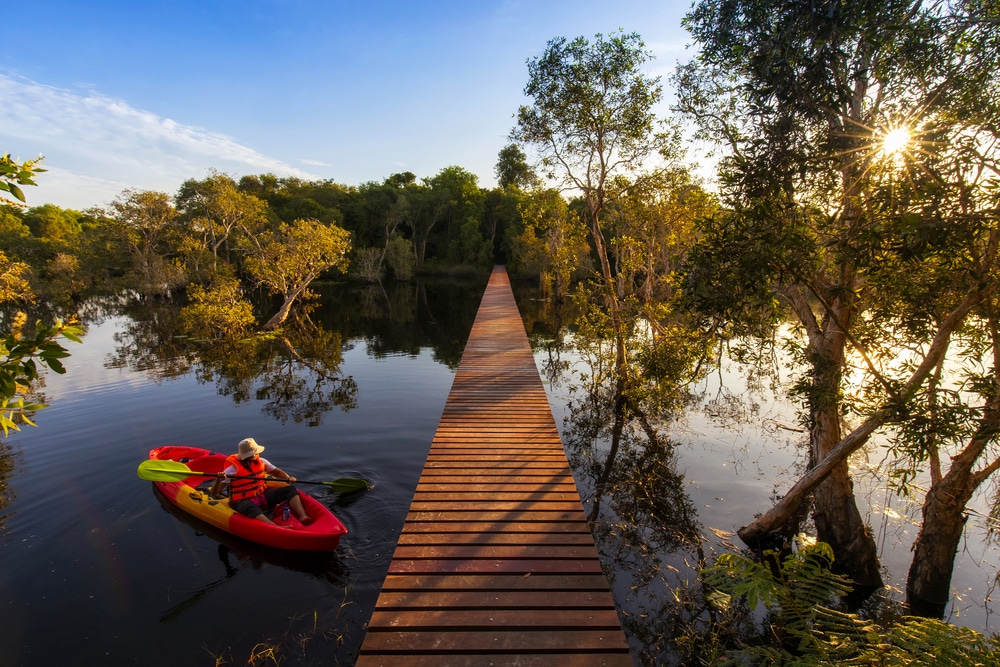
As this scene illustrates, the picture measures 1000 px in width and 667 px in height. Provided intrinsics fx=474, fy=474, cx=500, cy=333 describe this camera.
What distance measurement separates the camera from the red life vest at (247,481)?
7027 mm

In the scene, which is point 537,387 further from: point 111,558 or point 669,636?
point 111,558

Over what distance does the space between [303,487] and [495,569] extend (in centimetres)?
513

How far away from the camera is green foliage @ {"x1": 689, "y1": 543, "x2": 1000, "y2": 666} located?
321 cm

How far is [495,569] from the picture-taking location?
5.09 metres

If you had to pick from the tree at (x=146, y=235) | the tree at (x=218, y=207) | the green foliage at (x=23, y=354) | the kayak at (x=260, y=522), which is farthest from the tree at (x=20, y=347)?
the tree at (x=146, y=235)

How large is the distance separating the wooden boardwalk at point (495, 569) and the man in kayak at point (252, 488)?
199cm

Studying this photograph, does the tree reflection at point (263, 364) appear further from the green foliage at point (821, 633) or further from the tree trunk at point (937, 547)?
the tree trunk at point (937, 547)

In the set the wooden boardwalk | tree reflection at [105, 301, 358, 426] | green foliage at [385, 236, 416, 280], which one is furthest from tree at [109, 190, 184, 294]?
the wooden boardwalk

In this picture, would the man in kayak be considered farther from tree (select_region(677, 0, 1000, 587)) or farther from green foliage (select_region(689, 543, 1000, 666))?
tree (select_region(677, 0, 1000, 587))

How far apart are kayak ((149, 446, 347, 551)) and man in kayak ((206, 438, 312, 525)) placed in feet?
0.33

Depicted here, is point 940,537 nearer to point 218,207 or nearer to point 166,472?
point 166,472

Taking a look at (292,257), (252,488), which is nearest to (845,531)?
(252,488)

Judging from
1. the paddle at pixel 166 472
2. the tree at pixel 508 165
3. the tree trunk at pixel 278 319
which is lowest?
the paddle at pixel 166 472

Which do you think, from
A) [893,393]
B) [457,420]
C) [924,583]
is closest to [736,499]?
[924,583]
